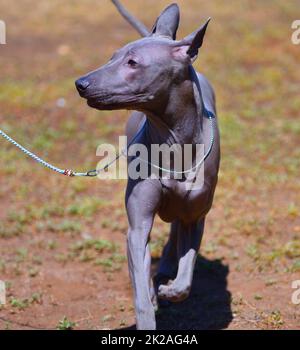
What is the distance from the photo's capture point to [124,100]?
13.3 ft

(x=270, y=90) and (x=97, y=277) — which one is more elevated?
(x=270, y=90)

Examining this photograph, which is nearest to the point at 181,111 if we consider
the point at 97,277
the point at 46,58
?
the point at 97,277

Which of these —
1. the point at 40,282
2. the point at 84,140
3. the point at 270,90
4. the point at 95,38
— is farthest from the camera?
the point at 95,38

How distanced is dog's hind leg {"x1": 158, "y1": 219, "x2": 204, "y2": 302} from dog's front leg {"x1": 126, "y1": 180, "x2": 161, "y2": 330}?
0.33 m

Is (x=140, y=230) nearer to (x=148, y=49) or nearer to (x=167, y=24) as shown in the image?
(x=148, y=49)

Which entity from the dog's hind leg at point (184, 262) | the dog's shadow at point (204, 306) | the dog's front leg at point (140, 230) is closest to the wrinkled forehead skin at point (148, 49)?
the dog's front leg at point (140, 230)

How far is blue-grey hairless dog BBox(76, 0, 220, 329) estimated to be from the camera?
159 inches

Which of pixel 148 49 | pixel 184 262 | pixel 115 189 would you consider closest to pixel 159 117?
pixel 148 49

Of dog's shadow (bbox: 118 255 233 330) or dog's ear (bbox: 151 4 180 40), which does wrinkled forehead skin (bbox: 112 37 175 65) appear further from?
dog's shadow (bbox: 118 255 233 330)

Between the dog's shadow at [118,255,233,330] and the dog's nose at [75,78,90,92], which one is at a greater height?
the dog's nose at [75,78,90,92]

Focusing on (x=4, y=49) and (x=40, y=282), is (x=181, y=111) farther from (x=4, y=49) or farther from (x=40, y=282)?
(x=4, y=49)

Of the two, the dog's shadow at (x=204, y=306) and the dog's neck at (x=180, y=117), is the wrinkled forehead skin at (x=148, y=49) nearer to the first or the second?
the dog's neck at (x=180, y=117)

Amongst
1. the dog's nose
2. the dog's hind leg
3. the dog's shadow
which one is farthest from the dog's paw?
the dog's nose
